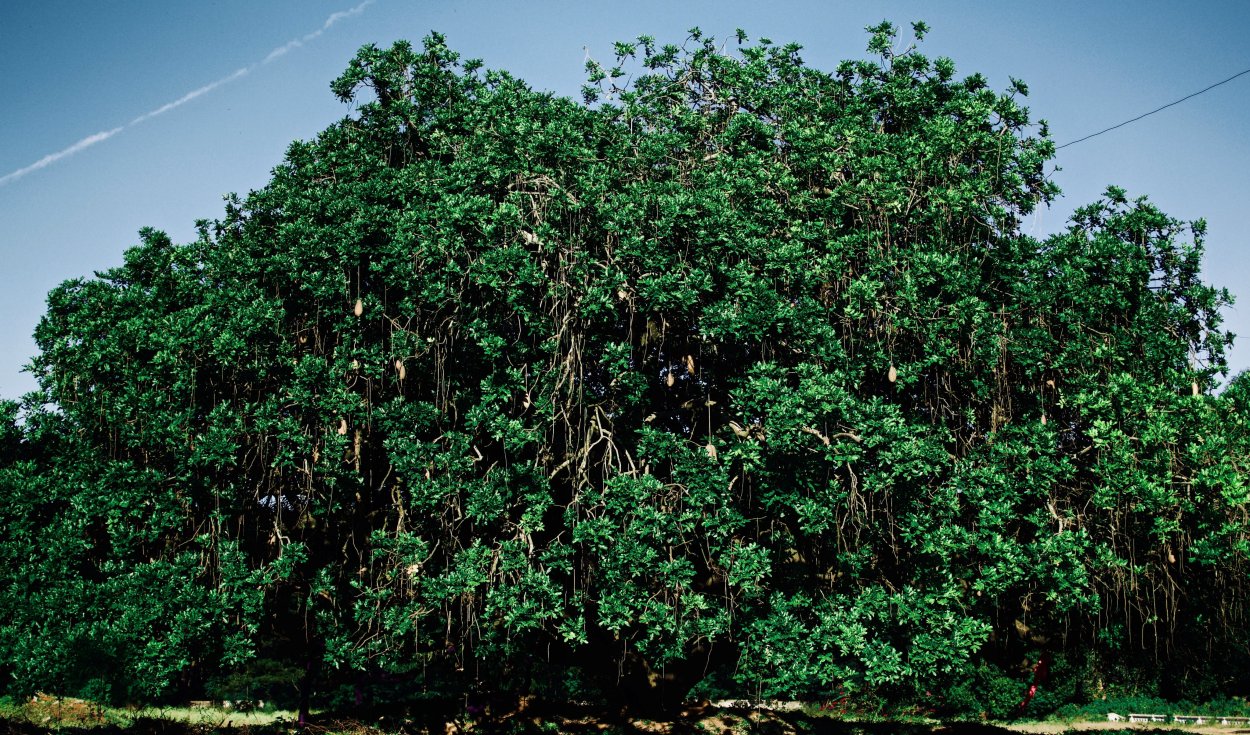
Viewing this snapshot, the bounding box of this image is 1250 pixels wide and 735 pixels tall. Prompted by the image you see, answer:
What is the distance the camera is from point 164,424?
10234 mm

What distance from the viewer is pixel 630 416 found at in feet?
35.7

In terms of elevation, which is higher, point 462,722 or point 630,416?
point 630,416

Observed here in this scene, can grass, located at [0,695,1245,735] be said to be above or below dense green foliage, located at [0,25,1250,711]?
below

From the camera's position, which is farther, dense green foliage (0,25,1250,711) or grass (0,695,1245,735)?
grass (0,695,1245,735)

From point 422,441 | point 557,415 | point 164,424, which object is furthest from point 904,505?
point 164,424

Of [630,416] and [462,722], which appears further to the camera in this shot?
[462,722]

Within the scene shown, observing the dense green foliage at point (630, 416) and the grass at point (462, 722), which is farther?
the grass at point (462, 722)

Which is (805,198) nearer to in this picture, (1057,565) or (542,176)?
(542,176)

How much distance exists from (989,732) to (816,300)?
9.39m

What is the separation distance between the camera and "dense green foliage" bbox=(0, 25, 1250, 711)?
380 inches

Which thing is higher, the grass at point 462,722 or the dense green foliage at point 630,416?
the dense green foliage at point 630,416

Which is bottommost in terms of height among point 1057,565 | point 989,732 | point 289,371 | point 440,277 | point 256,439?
point 989,732

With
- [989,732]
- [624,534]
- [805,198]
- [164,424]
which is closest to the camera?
[624,534]

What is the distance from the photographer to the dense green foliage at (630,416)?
9656mm
